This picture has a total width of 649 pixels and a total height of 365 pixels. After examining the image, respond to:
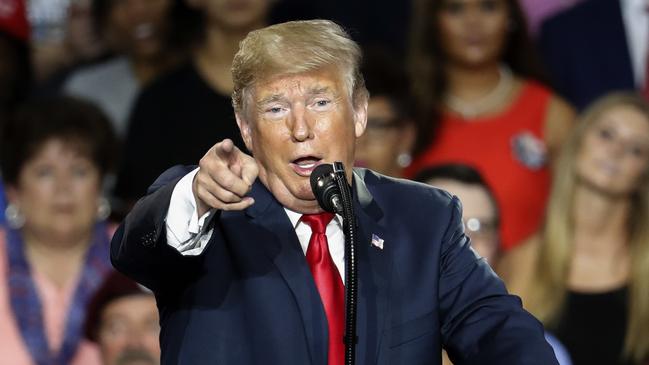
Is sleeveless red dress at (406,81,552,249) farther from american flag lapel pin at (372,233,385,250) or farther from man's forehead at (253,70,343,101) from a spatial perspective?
man's forehead at (253,70,343,101)

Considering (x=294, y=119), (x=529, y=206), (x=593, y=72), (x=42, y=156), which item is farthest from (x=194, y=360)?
(x=593, y=72)

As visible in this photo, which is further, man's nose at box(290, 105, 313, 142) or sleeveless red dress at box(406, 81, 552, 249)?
sleeveless red dress at box(406, 81, 552, 249)

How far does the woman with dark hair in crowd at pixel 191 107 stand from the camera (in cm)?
479

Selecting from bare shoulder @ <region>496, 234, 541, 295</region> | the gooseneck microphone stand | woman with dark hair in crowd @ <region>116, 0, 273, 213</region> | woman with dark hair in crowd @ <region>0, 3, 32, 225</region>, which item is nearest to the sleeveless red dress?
bare shoulder @ <region>496, 234, 541, 295</region>

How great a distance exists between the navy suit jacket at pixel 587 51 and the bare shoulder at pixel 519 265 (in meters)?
0.91

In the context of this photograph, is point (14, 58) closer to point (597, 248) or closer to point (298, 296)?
point (597, 248)

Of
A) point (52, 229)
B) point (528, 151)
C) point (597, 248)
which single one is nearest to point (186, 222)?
point (52, 229)

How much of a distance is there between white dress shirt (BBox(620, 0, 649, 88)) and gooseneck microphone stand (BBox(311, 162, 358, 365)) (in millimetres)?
3563

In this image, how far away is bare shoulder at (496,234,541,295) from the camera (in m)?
4.68

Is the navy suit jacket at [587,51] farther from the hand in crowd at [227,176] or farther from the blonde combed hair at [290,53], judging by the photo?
the hand in crowd at [227,176]

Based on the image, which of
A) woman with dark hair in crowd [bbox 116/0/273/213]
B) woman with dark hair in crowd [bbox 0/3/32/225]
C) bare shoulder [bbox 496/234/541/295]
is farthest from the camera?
woman with dark hair in crowd [bbox 0/3/32/225]

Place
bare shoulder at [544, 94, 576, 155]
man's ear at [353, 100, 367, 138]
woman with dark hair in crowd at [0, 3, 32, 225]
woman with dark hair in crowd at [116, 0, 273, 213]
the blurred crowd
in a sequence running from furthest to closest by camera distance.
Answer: woman with dark hair in crowd at [0, 3, 32, 225]
bare shoulder at [544, 94, 576, 155]
woman with dark hair in crowd at [116, 0, 273, 213]
the blurred crowd
man's ear at [353, 100, 367, 138]

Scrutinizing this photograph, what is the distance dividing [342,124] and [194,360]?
49 centimetres

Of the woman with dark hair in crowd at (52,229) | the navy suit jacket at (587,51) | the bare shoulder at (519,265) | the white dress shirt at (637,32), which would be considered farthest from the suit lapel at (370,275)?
the white dress shirt at (637,32)
